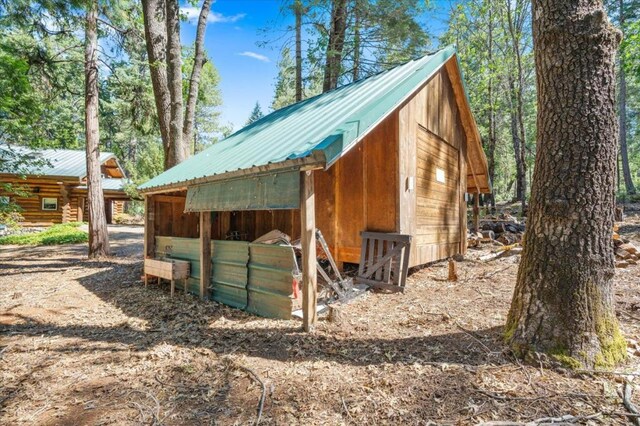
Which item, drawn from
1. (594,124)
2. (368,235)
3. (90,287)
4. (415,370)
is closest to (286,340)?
(415,370)

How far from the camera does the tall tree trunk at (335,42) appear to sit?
42.9ft

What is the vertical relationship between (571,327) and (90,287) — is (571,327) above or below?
above

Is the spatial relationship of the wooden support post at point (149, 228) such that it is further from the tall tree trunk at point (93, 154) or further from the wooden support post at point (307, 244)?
the wooden support post at point (307, 244)

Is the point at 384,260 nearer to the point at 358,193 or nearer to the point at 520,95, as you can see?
the point at 358,193

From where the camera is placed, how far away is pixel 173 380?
3.18 m

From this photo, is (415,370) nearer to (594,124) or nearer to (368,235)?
(594,124)

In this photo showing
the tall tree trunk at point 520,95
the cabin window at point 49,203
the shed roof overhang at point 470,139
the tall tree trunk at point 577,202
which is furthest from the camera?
the cabin window at point 49,203

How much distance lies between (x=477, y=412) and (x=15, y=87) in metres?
12.4

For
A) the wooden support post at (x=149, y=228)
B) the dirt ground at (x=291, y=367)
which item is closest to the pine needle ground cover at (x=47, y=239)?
the wooden support post at (x=149, y=228)

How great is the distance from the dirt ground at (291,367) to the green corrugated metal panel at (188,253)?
2.19 feet

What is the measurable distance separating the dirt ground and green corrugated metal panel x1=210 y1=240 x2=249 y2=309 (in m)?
0.26

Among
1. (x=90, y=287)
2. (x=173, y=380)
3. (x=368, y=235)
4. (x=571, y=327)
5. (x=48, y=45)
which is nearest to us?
(x=571, y=327)

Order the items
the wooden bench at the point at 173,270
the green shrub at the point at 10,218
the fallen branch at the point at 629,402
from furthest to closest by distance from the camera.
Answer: the green shrub at the point at 10,218 < the wooden bench at the point at 173,270 < the fallen branch at the point at 629,402

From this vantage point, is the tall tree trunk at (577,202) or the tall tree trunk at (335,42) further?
the tall tree trunk at (335,42)
